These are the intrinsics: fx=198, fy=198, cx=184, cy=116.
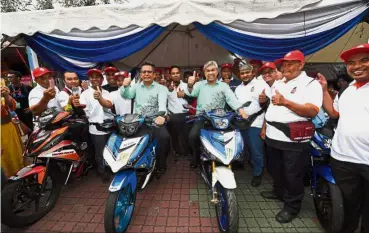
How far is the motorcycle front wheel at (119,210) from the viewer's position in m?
2.04

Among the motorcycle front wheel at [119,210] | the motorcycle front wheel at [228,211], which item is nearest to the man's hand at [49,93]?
Result: the motorcycle front wheel at [119,210]

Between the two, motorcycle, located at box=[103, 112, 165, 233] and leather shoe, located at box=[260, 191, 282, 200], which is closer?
motorcycle, located at box=[103, 112, 165, 233]

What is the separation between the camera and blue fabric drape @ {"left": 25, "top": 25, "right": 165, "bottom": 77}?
11.9ft

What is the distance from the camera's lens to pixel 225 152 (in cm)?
228

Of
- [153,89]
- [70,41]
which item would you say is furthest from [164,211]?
[70,41]

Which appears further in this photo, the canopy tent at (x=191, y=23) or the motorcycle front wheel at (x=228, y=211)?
the canopy tent at (x=191, y=23)

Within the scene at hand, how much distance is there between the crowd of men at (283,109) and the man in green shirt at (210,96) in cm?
1

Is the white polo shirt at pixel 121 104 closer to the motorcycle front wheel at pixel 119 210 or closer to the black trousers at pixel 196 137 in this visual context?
the black trousers at pixel 196 137

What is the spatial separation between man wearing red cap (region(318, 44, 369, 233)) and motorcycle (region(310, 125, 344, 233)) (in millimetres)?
106

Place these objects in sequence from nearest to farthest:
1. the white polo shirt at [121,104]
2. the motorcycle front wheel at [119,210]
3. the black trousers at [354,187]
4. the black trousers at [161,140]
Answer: the black trousers at [354,187] → the motorcycle front wheel at [119,210] → the black trousers at [161,140] → the white polo shirt at [121,104]

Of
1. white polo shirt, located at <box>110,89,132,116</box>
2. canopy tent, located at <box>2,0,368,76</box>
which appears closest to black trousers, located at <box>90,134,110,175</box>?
white polo shirt, located at <box>110,89,132,116</box>

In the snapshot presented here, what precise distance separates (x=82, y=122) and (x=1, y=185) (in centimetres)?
127

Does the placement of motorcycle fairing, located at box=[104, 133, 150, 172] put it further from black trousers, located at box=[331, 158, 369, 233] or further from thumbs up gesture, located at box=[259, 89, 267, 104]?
black trousers, located at box=[331, 158, 369, 233]

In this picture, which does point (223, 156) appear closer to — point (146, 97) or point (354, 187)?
point (354, 187)
